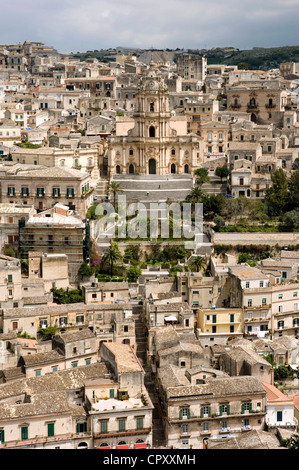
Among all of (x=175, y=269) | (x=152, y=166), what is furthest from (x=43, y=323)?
(x=152, y=166)

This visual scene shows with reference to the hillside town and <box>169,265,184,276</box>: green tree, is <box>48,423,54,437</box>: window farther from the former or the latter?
<box>169,265,184,276</box>: green tree

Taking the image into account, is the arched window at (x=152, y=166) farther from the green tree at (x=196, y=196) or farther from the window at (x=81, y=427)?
the window at (x=81, y=427)

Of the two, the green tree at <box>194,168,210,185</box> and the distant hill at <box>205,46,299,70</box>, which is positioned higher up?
the distant hill at <box>205,46,299,70</box>

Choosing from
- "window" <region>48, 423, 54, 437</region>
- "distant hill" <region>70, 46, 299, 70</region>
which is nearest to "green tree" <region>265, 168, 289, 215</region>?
"window" <region>48, 423, 54, 437</region>

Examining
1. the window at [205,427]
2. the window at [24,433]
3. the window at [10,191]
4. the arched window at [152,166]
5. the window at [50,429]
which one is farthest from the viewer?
the arched window at [152,166]

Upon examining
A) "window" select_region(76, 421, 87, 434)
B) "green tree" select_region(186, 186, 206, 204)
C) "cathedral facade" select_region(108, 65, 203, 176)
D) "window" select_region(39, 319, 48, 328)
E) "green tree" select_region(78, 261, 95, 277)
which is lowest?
"window" select_region(76, 421, 87, 434)

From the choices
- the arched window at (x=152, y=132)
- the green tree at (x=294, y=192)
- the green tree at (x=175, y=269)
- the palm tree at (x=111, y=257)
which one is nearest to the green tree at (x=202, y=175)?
the arched window at (x=152, y=132)

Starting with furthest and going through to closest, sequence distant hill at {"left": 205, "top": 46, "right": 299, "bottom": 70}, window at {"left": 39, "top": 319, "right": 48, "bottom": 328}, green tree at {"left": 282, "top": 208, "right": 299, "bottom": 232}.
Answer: distant hill at {"left": 205, "top": 46, "right": 299, "bottom": 70} → green tree at {"left": 282, "top": 208, "right": 299, "bottom": 232} → window at {"left": 39, "top": 319, "right": 48, "bottom": 328}

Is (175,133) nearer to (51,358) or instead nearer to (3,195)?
(3,195)
